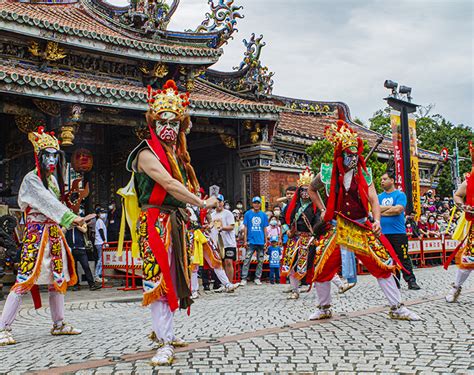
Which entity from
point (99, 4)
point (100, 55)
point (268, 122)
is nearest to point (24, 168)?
point (100, 55)

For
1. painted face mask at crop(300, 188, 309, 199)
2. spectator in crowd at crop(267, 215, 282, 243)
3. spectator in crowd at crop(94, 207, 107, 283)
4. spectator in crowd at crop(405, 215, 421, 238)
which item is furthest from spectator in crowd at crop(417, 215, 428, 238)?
spectator in crowd at crop(94, 207, 107, 283)

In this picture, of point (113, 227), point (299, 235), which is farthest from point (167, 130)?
point (113, 227)

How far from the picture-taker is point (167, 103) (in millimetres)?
5023

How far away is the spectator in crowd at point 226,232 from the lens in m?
11.5

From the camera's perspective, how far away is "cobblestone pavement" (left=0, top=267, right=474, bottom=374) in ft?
14.2

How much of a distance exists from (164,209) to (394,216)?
5.18 meters

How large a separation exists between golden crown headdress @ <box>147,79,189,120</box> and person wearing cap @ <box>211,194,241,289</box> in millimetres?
6309


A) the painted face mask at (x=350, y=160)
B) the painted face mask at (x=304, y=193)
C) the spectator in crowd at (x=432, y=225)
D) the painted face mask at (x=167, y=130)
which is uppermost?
the painted face mask at (x=167, y=130)

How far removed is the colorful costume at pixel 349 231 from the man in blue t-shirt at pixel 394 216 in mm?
2544

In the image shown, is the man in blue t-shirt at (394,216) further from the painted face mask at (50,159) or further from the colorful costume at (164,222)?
the painted face mask at (50,159)

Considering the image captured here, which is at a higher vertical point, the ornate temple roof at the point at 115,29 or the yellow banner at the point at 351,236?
the ornate temple roof at the point at 115,29

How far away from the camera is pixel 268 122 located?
54.3 ft

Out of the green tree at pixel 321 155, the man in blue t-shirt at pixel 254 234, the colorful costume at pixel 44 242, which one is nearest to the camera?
the colorful costume at pixel 44 242

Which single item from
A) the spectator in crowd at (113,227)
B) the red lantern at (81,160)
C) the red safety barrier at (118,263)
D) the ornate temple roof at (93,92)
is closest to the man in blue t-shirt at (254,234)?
the red safety barrier at (118,263)
